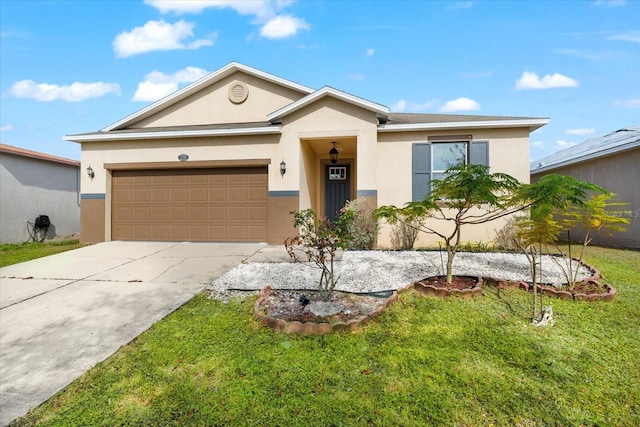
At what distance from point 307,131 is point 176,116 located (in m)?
5.54

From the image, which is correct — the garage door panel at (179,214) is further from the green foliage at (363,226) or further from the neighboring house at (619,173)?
the neighboring house at (619,173)

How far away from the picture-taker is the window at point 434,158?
8.50m

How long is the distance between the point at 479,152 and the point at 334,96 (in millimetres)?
4395

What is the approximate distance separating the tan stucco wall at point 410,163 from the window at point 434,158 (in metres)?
0.17

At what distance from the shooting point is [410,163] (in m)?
8.62

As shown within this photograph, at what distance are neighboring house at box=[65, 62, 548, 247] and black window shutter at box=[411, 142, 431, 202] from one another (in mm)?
29

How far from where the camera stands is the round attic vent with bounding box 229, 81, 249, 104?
10656mm

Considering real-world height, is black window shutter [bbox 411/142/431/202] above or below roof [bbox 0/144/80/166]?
below

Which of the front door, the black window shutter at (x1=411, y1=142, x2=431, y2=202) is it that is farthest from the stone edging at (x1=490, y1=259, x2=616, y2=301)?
the front door

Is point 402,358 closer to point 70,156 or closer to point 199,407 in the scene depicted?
point 199,407

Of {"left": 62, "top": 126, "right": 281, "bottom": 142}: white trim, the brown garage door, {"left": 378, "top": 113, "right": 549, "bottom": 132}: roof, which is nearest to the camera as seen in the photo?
{"left": 378, "top": 113, "right": 549, "bottom": 132}: roof

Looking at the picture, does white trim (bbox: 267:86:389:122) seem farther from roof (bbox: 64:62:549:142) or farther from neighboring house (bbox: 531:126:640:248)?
neighboring house (bbox: 531:126:640:248)

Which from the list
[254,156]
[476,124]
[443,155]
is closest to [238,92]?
[254,156]

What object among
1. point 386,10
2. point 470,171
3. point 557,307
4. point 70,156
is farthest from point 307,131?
point 70,156
